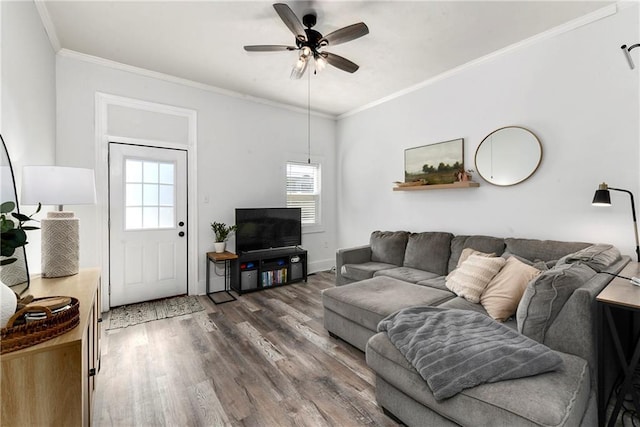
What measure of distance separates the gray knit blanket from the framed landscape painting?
226 centimetres

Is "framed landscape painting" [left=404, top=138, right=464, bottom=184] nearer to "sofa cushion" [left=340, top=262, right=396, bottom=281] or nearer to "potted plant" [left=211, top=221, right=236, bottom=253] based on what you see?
"sofa cushion" [left=340, top=262, right=396, bottom=281]

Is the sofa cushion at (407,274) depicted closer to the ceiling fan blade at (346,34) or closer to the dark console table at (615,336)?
the dark console table at (615,336)

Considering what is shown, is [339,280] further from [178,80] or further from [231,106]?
[178,80]

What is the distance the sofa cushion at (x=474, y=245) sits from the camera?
9.62ft

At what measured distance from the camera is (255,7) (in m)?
2.37

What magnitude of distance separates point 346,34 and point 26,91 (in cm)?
243

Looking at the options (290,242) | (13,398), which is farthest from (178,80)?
(13,398)

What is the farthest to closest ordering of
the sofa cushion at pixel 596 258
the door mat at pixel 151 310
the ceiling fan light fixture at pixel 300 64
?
1. the door mat at pixel 151 310
2. the ceiling fan light fixture at pixel 300 64
3. the sofa cushion at pixel 596 258

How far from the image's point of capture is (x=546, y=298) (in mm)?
1554

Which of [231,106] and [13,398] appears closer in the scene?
[13,398]

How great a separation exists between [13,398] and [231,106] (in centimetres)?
394

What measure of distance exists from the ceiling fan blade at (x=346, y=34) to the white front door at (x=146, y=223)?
8.21ft

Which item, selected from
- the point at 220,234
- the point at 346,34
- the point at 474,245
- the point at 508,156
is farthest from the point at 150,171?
the point at 508,156

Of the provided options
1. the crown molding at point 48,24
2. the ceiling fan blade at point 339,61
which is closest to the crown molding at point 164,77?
the crown molding at point 48,24
